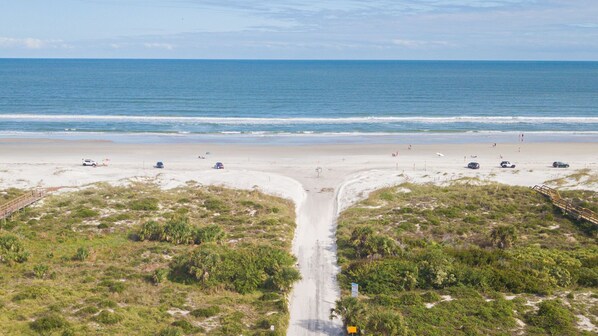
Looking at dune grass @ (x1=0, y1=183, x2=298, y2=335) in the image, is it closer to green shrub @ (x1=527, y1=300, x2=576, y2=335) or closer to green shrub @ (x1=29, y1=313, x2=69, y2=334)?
green shrub @ (x1=29, y1=313, x2=69, y2=334)

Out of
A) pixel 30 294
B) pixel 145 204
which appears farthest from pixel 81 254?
pixel 145 204

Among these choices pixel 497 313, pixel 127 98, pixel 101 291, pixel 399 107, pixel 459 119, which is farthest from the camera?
pixel 127 98

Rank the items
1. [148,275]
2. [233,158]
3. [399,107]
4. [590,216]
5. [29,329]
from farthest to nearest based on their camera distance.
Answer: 1. [399,107]
2. [233,158]
3. [590,216]
4. [148,275]
5. [29,329]

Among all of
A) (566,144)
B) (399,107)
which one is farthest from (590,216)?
(399,107)

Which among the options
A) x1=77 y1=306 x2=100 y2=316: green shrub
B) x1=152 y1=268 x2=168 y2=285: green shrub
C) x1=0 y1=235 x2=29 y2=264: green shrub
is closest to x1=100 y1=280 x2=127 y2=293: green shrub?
x1=152 y1=268 x2=168 y2=285: green shrub

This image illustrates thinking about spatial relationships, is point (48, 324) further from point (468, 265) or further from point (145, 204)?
point (468, 265)

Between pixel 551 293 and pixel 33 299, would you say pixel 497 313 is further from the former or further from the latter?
pixel 33 299

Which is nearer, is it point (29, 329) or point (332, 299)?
point (29, 329)
